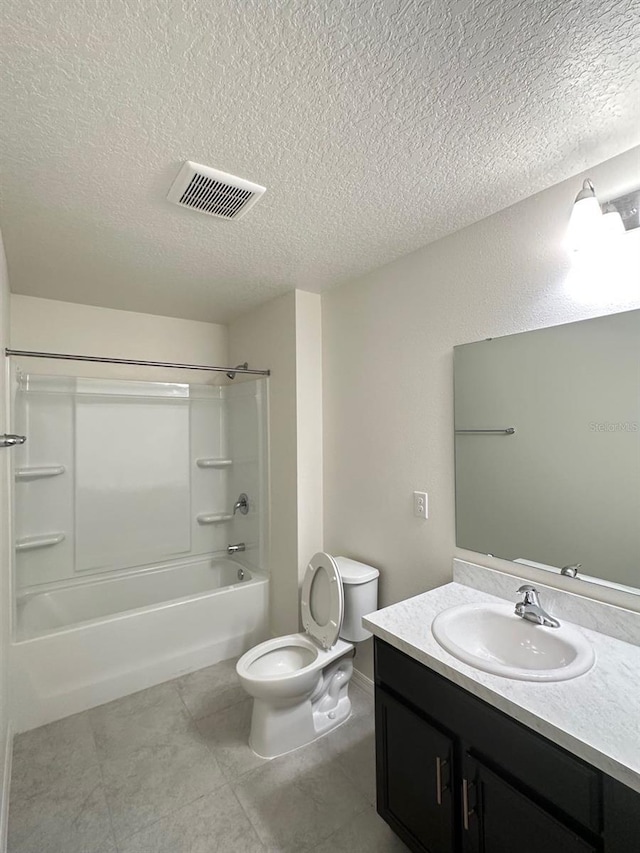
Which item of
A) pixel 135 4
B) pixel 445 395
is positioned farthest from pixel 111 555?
pixel 135 4

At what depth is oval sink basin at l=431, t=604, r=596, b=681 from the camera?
1.14 metres

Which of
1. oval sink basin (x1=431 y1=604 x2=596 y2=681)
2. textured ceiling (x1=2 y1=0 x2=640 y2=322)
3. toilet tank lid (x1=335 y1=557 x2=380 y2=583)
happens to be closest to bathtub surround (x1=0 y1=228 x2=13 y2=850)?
textured ceiling (x1=2 y1=0 x2=640 y2=322)

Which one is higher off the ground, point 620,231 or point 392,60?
point 392,60

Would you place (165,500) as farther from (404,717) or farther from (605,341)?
(605,341)

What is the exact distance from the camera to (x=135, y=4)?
0.85 meters

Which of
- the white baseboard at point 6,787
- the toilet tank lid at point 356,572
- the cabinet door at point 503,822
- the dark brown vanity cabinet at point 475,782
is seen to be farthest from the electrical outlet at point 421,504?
the white baseboard at point 6,787

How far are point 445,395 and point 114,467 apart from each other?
2.35m

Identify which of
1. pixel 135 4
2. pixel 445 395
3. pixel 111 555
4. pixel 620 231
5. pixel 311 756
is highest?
pixel 135 4

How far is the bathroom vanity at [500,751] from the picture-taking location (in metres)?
0.89

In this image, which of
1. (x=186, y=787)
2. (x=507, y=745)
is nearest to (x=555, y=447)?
(x=507, y=745)

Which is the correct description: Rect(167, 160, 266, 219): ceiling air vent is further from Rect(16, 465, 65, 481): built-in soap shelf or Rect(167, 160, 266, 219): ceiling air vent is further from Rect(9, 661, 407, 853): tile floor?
Rect(9, 661, 407, 853): tile floor

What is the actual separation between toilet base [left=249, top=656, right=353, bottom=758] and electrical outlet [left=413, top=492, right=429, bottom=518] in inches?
34.6

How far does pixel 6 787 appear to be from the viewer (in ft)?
5.48

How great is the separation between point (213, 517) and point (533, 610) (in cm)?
247
